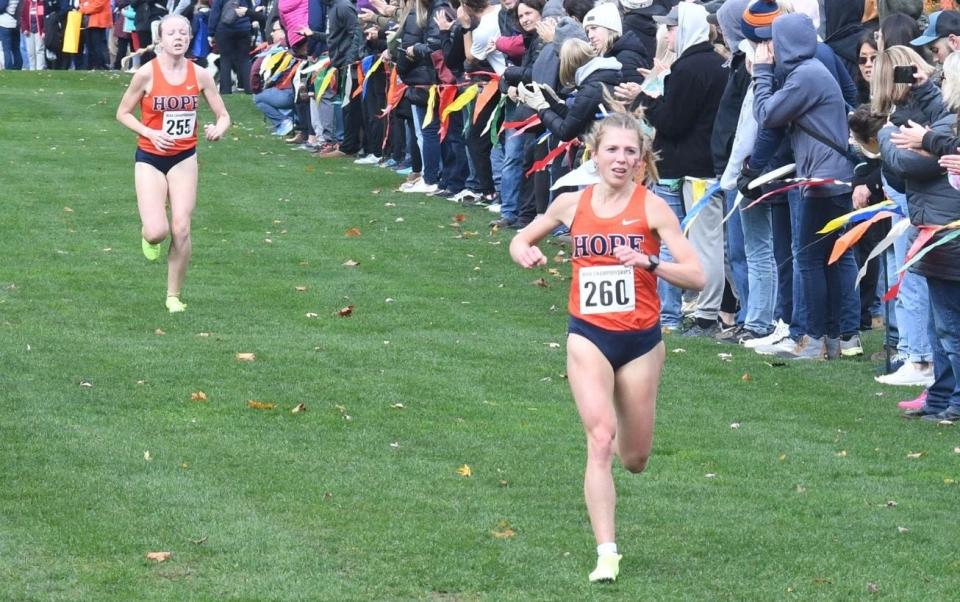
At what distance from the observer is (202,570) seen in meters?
7.52

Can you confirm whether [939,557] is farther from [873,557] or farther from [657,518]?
[657,518]

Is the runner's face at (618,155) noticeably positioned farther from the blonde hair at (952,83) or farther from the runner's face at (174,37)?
the runner's face at (174,37)

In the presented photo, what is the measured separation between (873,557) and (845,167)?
16.2 feet

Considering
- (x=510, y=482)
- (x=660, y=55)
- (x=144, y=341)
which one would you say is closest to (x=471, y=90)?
(x=660, y=55)

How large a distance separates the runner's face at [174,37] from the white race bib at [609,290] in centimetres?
715

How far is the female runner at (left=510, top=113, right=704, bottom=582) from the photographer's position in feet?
24.5

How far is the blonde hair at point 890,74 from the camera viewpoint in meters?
10.6

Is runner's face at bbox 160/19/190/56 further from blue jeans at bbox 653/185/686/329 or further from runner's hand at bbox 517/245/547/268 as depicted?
runner's hand at bbox 517/245/547/268

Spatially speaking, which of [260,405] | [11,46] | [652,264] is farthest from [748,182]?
[11,46]

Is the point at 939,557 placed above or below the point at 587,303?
below

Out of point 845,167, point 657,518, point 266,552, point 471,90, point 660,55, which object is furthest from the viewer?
point 471,90

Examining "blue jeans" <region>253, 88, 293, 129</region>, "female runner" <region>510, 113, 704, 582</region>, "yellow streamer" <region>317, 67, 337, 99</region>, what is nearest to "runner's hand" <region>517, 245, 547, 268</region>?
"female runner" <region>510, 113, 704, 582</region>

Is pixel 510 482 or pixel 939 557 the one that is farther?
pixel 510 482

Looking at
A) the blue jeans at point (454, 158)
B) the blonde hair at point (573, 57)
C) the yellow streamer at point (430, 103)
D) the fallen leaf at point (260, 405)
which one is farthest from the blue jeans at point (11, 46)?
the fallen leaf at point (260, 405)
